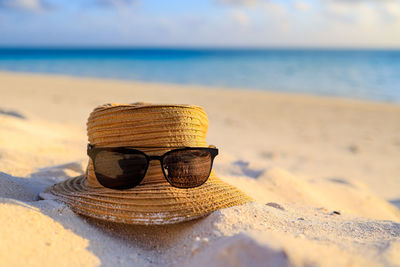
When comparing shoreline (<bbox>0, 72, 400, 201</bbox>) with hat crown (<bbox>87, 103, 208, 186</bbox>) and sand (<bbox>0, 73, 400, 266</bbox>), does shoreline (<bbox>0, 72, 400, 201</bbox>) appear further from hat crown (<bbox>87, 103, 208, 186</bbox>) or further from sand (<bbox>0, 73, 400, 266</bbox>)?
hat crown (<bbox>87, 103, 208, 186</bbox>)

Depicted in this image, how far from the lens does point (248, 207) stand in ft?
6.18

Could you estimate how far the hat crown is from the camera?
71.7 inches

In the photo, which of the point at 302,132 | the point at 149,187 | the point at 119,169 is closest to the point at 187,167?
the point at 149,187

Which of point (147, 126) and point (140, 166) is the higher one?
point (147, 126)

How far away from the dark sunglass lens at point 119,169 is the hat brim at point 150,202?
0.04 metres

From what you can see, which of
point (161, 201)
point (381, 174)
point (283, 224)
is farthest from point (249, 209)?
point (381, 174)

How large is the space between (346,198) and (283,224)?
183cm

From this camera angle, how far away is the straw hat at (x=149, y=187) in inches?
67.9

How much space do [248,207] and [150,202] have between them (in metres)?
0.51

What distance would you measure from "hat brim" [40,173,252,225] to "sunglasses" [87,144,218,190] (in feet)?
Result: 0.13

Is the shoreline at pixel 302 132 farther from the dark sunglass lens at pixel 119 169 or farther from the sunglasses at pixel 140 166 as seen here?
the dark sunglass lens at pixel 119 169

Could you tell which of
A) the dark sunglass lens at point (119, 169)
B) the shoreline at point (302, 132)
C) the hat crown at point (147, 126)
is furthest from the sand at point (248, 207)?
the hat crown at point (147, 126)

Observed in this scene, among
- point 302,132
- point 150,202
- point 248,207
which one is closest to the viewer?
point 150,202

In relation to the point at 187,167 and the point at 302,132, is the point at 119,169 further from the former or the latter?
the point at 302,132
